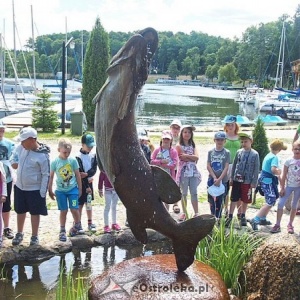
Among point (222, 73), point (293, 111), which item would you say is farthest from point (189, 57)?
point (293, 111)

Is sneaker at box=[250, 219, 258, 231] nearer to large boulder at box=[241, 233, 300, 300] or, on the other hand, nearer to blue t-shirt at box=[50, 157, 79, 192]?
large boulder at box=[241, 233, 300, 300]

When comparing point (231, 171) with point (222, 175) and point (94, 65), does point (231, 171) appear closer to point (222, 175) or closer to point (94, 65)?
point (222, 175)

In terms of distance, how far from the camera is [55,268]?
18.8ft

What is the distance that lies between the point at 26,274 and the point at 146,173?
8.68ft

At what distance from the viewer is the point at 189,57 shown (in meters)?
97.9

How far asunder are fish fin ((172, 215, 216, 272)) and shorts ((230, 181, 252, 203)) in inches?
114

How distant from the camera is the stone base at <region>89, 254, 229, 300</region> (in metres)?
3.68

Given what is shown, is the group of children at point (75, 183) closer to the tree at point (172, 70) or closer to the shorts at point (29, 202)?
the shorts at point (29, 202)

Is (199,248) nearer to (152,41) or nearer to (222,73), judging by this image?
(152,41)

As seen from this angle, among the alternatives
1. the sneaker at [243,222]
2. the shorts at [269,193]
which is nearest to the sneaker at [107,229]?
the sneaker at [243,222]

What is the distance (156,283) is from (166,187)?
82 cm

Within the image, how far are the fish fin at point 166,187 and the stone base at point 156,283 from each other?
69cm

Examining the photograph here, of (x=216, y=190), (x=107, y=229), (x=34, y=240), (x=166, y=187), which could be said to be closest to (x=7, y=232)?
(x=34, y=240)

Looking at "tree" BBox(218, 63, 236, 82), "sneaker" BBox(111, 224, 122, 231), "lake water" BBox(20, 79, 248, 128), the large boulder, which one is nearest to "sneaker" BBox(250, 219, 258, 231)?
"sneaker" BBox(111, 224, 122, 231)
